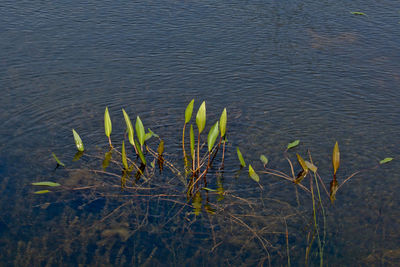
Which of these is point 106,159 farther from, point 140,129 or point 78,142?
point 140,129

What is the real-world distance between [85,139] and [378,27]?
6606mm

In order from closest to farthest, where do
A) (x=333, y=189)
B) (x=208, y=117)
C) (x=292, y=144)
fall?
(x=333, y=189) < (x=292, y=144) < (x=208, y=117)

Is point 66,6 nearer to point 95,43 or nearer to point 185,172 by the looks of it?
point 95,43

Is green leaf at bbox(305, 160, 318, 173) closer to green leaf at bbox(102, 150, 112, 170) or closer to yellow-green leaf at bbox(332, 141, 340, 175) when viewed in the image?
yellow-green leaf at bbox(332, 141, 340, 175)

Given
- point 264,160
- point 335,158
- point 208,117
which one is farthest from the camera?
point 208,117

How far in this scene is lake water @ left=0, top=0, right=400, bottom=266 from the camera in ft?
16.4

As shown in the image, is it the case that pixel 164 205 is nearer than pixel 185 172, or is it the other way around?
pixel 164 205

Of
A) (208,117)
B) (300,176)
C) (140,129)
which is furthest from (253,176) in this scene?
(208,117)

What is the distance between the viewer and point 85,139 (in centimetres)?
654

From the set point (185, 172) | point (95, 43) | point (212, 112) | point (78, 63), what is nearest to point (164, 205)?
point (185, 172)

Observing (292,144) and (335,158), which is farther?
(292,144)

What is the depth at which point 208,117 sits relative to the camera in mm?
7152

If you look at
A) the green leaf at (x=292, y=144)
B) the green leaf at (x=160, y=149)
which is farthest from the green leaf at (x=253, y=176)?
the green leaf at (x=160, y=149)

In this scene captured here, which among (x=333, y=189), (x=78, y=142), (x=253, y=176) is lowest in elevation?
(x=333, y=189)
